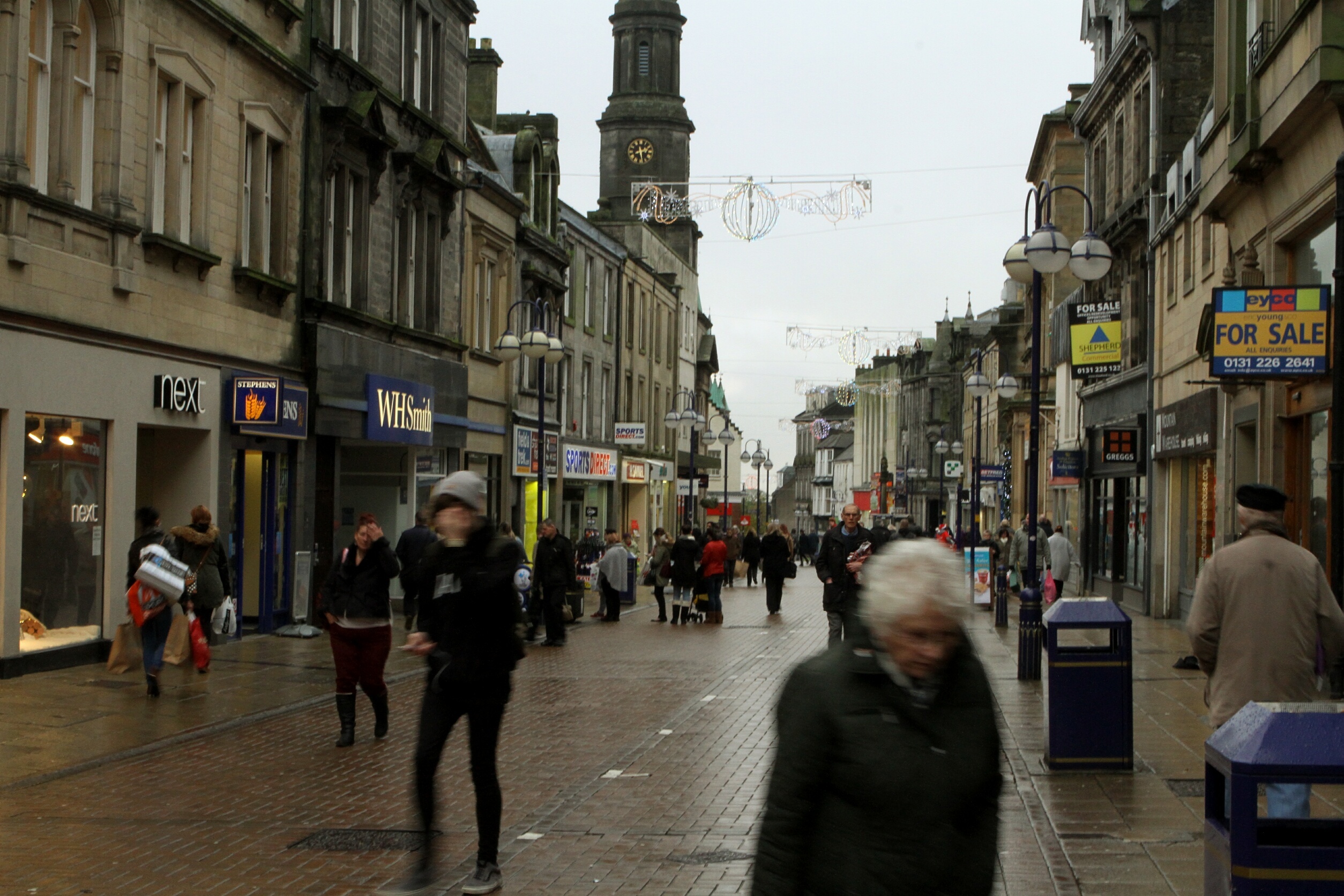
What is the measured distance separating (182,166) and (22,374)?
4.70 metres

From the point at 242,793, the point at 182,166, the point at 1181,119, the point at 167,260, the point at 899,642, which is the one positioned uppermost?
the point at 1181,119

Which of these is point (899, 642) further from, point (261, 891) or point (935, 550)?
point (261, 891)

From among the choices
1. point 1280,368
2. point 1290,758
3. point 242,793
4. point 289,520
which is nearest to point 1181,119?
point 1280,368

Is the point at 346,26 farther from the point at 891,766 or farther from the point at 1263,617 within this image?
the point at 891,766

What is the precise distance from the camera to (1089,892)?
280 inches

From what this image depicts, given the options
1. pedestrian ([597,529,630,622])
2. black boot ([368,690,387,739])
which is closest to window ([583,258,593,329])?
pedestrian ([597,529,630,622])

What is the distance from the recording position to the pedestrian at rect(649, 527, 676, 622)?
27.9 meters

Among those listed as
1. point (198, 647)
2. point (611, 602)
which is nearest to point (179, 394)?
point (198, 647)

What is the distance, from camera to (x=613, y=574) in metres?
26.7

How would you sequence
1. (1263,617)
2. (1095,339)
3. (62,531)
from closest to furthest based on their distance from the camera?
(1263,617) < (62,531) < (1095,339)

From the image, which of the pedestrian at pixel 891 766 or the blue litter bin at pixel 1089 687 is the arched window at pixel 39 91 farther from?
the pedestrian at pixel 891 766

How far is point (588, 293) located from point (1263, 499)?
3959 centimetres

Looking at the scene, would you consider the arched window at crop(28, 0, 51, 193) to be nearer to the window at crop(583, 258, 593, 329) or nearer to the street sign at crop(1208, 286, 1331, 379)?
the street sign at crop(1208, 286, 1331, 379)

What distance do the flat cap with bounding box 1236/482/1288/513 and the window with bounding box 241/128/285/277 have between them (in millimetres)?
16006
